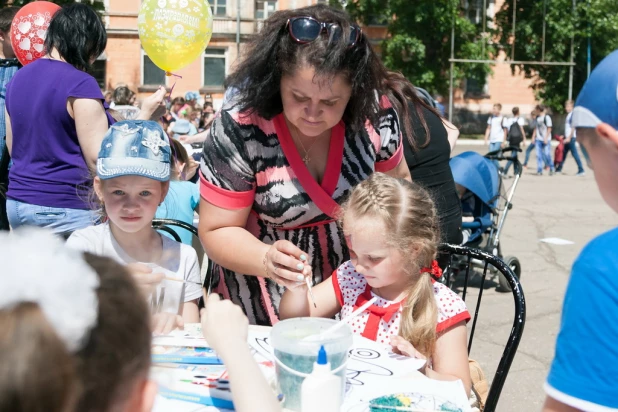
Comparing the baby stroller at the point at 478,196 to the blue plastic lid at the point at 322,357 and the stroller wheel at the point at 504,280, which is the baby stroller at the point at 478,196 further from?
the blue plastic lid at the point at 322,357

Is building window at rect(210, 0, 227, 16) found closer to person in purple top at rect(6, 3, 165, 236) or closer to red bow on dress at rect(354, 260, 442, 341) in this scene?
person in purple top at rect(6, 3, 165, 236)

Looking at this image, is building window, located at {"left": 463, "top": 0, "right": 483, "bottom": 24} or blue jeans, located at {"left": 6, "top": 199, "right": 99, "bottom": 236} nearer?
blue jeans, located at {"left": 6, "top": 199, "right": 99, "bottom": 236}

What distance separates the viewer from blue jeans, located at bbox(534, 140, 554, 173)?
15.7m

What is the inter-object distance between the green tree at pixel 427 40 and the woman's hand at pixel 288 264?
86.4ft

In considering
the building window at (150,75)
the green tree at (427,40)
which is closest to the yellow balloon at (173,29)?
the green tree at (427,40)

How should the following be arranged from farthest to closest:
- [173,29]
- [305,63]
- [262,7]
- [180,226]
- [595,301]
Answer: [262,7] → [173,29] → [180,226] → [305,63] → [595,301]

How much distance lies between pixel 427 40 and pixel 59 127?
2713 cm

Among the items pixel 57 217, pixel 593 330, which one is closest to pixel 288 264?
pixel 593 330

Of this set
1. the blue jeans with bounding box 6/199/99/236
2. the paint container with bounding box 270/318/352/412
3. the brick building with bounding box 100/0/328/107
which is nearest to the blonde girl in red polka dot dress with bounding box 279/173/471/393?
the paint container with bounding box 270/318/352/412

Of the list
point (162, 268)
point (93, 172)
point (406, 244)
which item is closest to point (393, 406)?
point (406, 244)

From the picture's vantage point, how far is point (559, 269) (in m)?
6.50

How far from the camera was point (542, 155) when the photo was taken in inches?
623

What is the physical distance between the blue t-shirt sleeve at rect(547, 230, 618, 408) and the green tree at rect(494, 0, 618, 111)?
2822cm

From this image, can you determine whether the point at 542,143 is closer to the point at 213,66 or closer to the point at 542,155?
the point at 542,155
